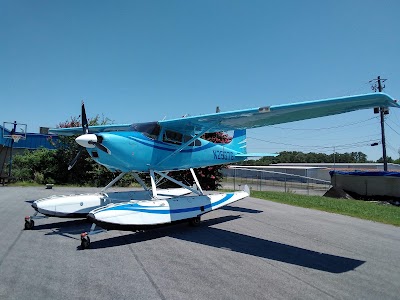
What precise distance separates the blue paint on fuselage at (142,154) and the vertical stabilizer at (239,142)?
2343mm

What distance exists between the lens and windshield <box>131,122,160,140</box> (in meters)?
9.12

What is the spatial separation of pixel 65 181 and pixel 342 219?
19.8 meters

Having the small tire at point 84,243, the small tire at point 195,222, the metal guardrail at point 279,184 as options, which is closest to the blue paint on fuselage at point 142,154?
the small tire at point 195,222

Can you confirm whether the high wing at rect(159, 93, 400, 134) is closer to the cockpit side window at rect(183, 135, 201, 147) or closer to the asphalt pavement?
the cockpit side window at rect(183, 135, 201, 147)

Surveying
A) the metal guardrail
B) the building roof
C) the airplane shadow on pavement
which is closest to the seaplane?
the airplane shadow on pavement

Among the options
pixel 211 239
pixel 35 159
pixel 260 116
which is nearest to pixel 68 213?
pixel 211 239

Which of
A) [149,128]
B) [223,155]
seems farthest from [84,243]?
[223,155]

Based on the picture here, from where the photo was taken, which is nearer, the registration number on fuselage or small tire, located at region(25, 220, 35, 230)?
small tire, located at region(25, 220, 35, 230)

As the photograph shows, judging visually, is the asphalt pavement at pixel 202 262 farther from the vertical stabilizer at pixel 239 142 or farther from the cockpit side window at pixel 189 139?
the vertical stabilizer at pixel 239 142

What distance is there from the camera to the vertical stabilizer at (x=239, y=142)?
44.1ft

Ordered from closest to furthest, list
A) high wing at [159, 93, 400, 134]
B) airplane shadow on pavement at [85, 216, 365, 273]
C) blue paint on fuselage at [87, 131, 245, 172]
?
airplane shadow on pavement at [85, 216, 365, 273]
high wing at [159, 93, 400, 134]
blue paint on fuselage at [87, 131, 245, 172]

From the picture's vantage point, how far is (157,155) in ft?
30.5

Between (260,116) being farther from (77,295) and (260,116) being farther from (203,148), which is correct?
(77,295)

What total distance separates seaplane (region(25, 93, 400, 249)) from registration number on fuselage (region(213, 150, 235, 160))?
46 cm
